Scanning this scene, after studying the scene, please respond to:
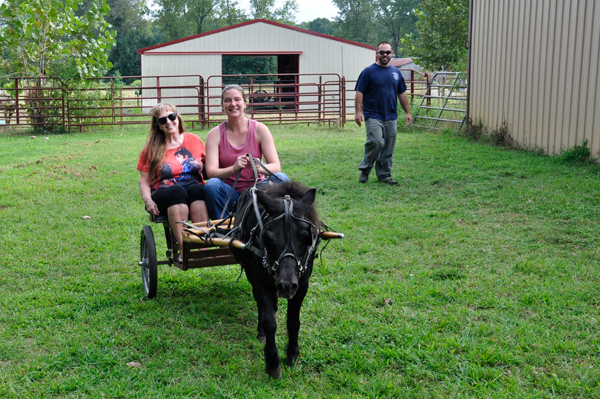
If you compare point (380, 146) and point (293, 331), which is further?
point (380, 146)

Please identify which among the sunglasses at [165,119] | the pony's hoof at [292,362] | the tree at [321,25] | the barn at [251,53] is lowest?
the pony's hoof at [292,362]

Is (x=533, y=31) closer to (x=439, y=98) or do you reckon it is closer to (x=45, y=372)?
(x=439, y=98)

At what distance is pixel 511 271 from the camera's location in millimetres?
4969

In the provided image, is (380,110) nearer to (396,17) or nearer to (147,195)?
(147,195)

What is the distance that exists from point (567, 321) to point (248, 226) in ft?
7.58

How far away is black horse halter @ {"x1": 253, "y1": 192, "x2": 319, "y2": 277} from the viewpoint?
305 cm

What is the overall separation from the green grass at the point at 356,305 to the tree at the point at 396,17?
7262cm

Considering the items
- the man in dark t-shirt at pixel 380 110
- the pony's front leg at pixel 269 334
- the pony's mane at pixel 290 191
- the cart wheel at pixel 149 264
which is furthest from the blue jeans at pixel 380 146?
the pony's front leg at pixel 269 334

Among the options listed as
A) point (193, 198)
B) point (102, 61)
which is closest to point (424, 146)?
point (102, 61)

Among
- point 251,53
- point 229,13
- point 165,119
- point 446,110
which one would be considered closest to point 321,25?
point 229,13

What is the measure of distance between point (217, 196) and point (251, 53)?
979 inches

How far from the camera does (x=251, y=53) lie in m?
28.2

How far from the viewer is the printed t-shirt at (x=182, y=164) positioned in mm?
4770

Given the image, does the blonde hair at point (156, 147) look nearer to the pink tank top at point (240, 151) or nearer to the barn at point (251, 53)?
the pink tank top at point (240, 151)
